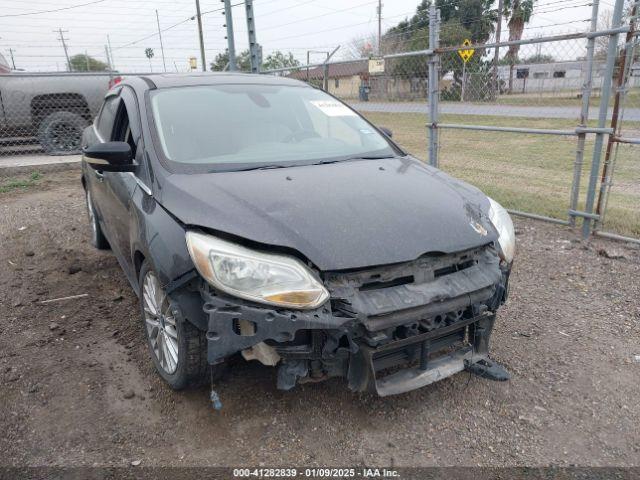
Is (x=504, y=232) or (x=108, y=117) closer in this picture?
(x=504, y=232)

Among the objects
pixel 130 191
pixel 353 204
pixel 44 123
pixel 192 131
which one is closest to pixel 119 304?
pixel 130 191

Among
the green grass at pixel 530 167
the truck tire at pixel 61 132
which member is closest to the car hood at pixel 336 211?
the green grass at pixel 530 167

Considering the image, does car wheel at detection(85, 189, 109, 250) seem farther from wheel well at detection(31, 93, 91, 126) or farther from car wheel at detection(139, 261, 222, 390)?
wheel well at detection(31, 93, 91, 126)

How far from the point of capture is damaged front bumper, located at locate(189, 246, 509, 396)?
2164 millimetres

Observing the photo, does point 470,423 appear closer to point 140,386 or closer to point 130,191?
point 140,386

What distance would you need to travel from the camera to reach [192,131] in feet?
10.4

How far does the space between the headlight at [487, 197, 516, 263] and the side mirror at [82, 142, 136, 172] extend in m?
2.16

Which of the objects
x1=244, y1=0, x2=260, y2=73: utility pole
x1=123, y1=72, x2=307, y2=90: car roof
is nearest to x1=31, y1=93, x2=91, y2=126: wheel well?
x1=244, y1=0, x2=260, y2=73: utility pole

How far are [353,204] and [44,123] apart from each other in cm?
864

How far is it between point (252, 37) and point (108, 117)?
5.80 meters

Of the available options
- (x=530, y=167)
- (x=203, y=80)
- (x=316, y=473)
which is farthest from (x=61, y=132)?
(x=316, y=473)

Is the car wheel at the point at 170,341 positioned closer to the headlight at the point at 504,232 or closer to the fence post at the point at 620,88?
the headlight at the point at 504,232

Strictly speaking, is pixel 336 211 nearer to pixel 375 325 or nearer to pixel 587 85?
pixel 375 325

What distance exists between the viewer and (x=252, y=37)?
9.18 m
